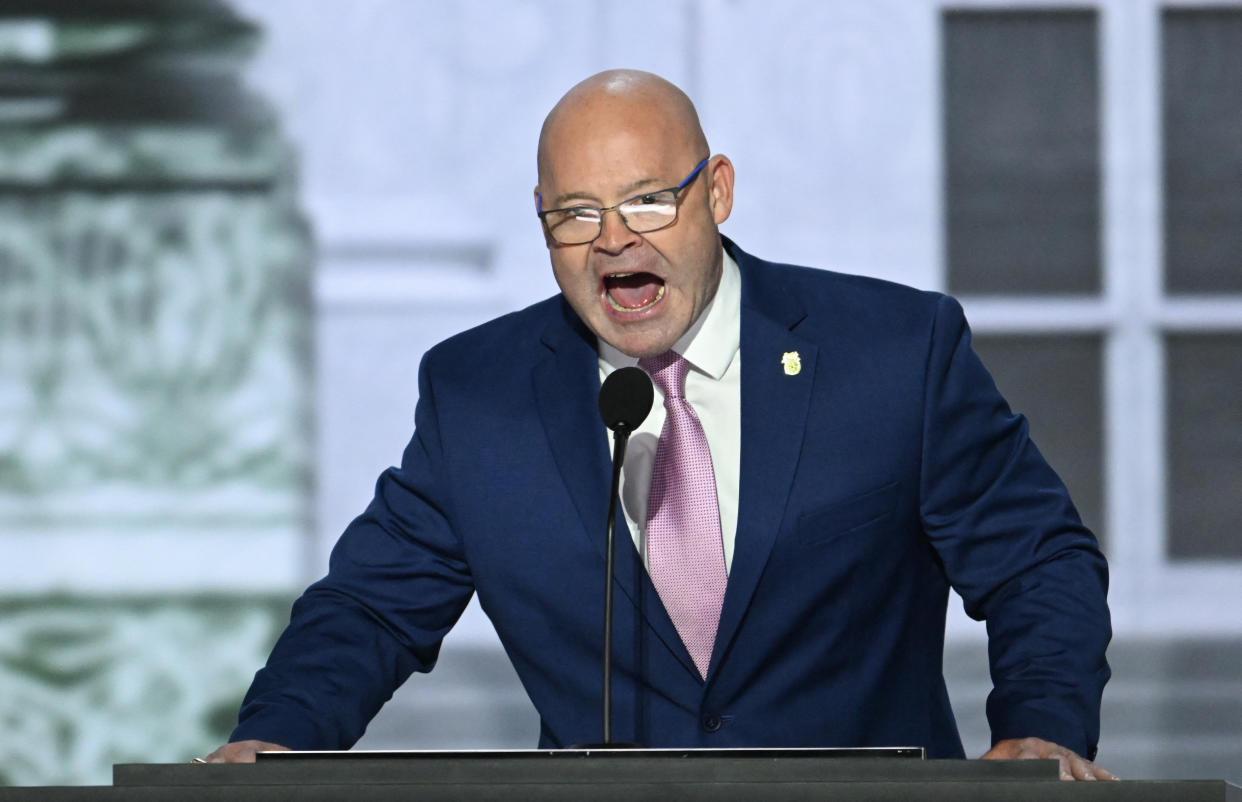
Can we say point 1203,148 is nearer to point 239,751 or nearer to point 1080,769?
point 1080,769

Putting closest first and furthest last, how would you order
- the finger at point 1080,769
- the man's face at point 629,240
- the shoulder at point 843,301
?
the finger at point 1080,769
the man's face at point 629,240
the shoulder at point 843,301

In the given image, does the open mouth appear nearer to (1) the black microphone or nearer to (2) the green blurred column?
(1) the black microphone

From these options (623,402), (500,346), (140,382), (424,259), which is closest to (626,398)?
(623,402)

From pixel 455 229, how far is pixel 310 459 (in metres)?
0.53

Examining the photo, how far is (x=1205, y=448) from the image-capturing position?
3.35 metres

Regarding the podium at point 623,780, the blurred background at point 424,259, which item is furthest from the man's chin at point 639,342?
the blurred background at point 424,259

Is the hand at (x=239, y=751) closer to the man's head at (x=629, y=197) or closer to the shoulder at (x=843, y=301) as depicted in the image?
the man's head at (x=629, y=197)

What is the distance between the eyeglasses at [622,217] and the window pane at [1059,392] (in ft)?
5.48

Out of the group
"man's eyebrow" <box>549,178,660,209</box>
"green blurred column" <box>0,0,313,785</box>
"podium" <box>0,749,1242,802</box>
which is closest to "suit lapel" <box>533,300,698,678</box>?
"man's eyebrow" <box>549,178,660,209</box>

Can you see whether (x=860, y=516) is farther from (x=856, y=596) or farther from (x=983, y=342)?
(x=983, y=342)

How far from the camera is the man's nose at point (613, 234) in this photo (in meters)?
1.81

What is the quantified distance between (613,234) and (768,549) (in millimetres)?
376

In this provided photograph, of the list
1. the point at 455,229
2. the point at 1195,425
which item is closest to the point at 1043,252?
the point at 1195,425

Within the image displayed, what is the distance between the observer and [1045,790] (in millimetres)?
1065
